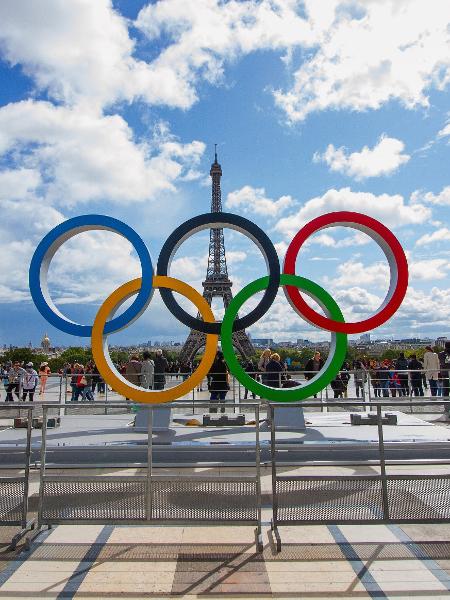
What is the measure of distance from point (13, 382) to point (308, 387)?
1025 centimetres

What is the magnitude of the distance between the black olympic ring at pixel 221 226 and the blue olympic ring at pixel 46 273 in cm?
41

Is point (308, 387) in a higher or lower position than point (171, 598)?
higher

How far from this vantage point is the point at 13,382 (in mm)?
15656

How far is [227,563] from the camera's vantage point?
16.2 feet

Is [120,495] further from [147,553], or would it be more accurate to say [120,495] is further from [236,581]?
[236,581]

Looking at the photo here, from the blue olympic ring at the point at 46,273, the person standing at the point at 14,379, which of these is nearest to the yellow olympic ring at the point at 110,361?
the blue olympic ring at the point at 46,273

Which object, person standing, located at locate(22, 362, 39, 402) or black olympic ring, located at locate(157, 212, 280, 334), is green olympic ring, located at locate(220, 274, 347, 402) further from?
person standing, located at locate(22, 362, 39, 402)

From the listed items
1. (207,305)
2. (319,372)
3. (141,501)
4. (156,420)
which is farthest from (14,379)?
(141,501)

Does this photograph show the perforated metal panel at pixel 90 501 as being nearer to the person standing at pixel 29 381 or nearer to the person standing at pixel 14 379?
the person standing at pixel 29 381

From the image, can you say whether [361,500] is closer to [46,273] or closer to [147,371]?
[46,273]

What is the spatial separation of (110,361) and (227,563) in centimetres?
646

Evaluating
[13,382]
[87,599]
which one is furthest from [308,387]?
[13,382]

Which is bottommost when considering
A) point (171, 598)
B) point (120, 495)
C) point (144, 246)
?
point (171, 598)

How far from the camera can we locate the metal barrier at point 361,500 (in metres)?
5.50
